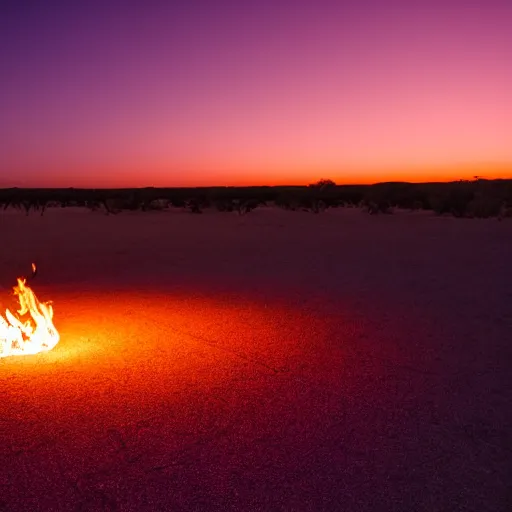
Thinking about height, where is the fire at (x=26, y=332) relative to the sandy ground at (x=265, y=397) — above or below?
above

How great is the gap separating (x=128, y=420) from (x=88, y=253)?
486 inches

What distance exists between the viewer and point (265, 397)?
5125 mm

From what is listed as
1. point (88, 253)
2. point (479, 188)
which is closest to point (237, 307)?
point (88, 253)

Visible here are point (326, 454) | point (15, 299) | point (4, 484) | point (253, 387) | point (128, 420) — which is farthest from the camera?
point (15, 299)

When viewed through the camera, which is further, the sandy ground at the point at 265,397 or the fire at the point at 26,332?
the fire at the point at 26,332

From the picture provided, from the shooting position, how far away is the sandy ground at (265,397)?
12.0 feet

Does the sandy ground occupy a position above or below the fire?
below

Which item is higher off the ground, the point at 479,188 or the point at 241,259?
the point at 479,188

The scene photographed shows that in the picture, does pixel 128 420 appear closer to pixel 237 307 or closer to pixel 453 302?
pixel 237 307

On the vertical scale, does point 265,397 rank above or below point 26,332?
below

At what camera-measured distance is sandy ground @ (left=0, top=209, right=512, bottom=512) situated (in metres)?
3.65

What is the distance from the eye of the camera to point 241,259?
14.8 metres

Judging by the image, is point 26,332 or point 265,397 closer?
point 265,397

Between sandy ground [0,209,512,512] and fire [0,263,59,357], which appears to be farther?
fire [0,263,59,357]
